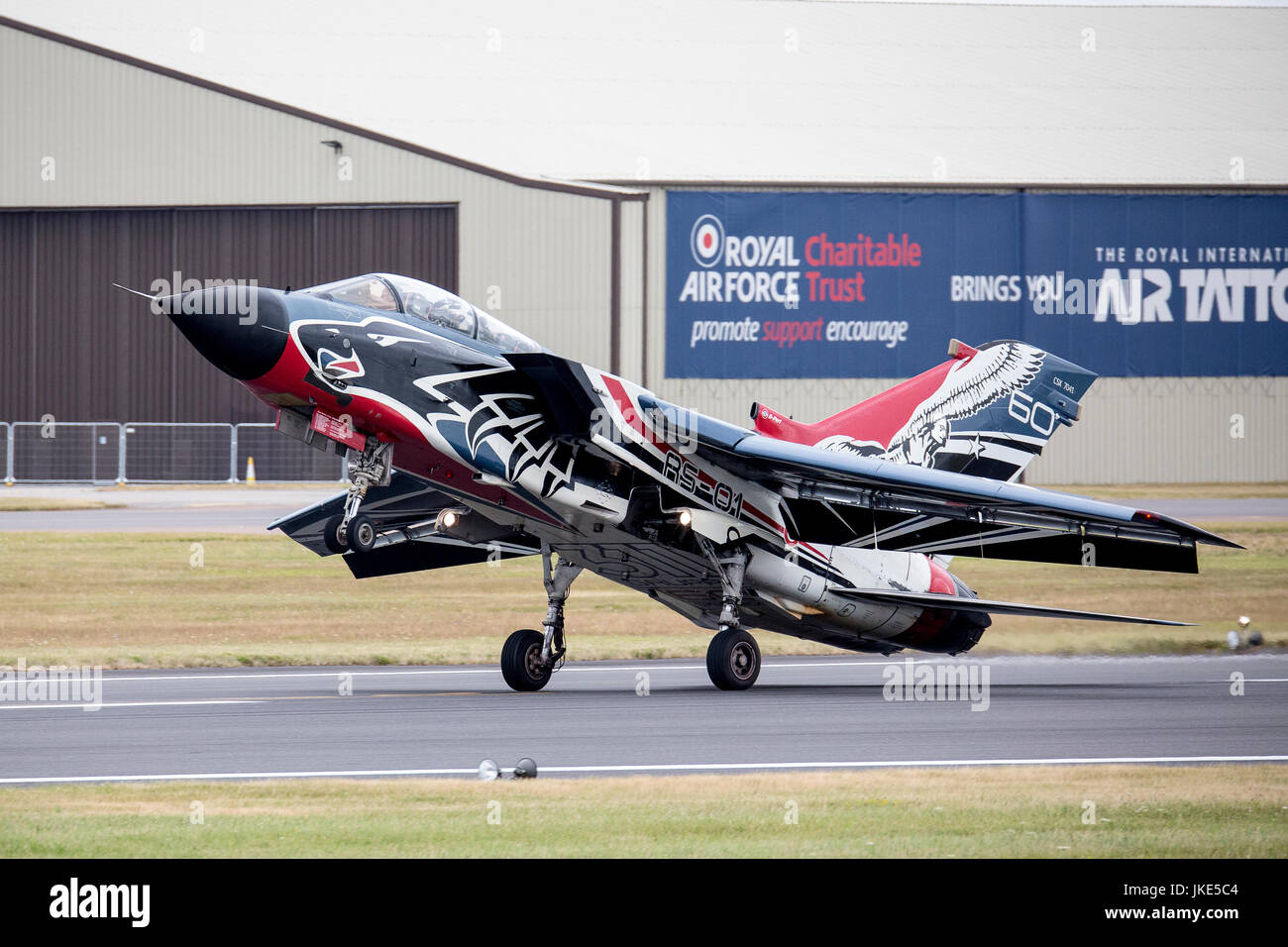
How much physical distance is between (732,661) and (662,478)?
7.03 ft

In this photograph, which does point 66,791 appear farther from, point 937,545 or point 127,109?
point 127,109

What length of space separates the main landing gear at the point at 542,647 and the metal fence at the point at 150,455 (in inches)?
1178

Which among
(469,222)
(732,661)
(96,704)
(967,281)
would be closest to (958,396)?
(732,661)

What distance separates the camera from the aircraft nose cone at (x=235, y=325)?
45.6 feet

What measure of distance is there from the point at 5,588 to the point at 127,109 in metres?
21.5

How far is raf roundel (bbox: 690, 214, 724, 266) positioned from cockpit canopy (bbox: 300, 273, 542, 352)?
30610 millimetres

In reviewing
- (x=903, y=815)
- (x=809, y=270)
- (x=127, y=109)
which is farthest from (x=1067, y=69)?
(x=903, y=815)

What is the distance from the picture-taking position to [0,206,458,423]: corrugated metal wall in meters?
46.2

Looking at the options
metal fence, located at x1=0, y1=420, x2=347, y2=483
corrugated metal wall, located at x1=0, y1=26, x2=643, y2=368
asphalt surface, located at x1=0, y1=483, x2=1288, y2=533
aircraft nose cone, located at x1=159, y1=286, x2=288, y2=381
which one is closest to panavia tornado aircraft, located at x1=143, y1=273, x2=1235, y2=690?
aircraft nose cone, located at x1=159, y1=286, x2=288, y2=381

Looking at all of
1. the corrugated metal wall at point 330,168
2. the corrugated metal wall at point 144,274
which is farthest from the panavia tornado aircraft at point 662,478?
the corrugated metal wall at point 144,274

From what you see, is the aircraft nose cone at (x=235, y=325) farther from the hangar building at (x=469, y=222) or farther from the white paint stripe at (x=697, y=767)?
the hangar building at (x=469, y=222)

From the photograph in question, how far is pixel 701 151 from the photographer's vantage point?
46938mm

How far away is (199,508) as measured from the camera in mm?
39688

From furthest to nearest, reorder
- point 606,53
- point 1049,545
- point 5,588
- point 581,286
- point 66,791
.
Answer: point 606,53
point 581,286
point 5,588
point 1049,545
point 66,791
